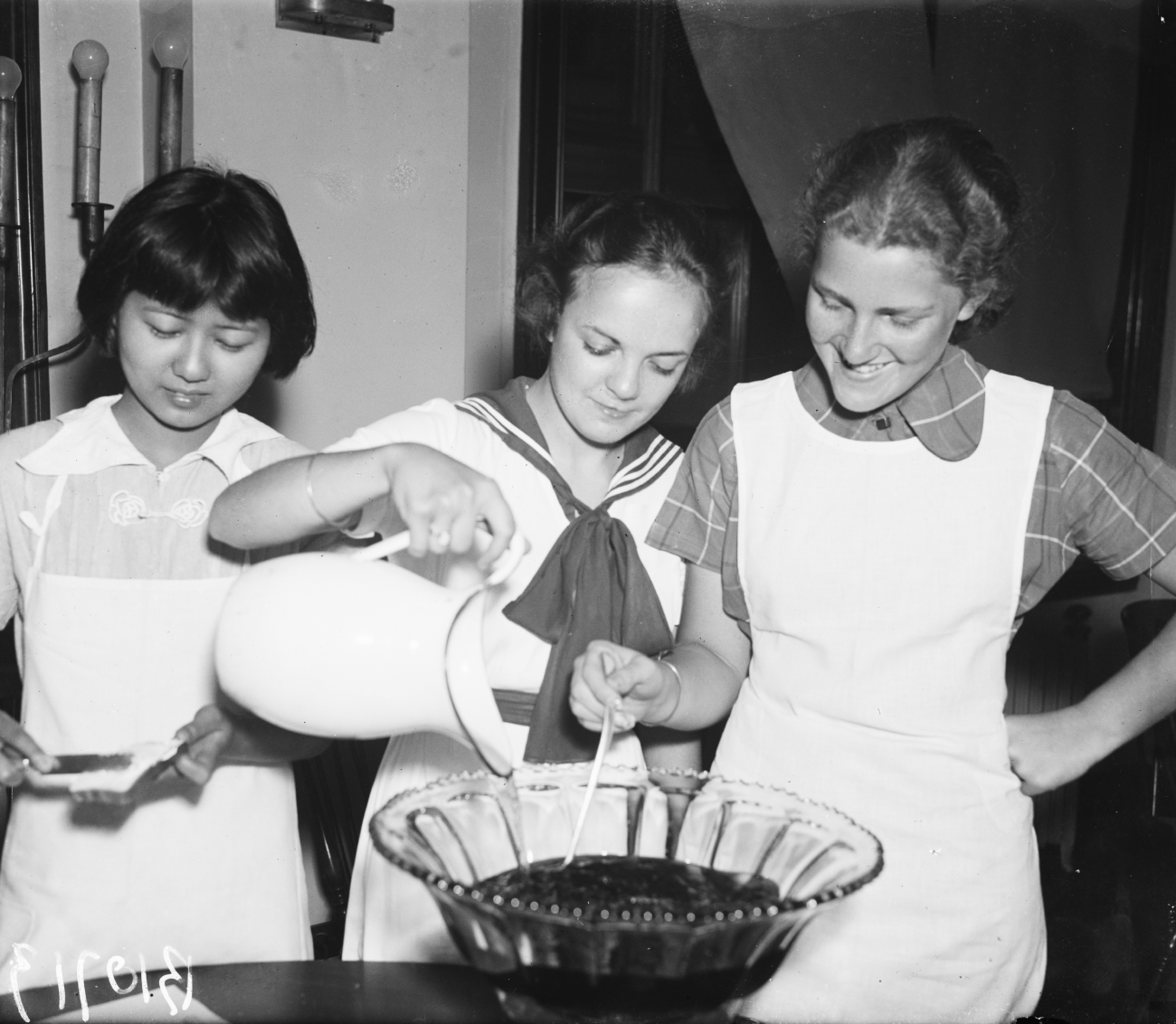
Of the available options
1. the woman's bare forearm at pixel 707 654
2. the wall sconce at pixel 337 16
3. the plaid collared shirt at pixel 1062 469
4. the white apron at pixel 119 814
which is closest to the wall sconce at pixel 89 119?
the wall sconce at pixel 337 16

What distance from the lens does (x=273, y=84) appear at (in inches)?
71.1

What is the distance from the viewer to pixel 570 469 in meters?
1.35

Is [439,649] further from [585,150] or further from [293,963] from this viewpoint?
[585,150]

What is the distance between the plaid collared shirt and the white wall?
37.8 inches

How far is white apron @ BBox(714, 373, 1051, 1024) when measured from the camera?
45.9 inches

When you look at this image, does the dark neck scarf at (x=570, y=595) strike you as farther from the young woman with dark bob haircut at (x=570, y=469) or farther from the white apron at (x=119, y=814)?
the white apron at (x=119, y=814)

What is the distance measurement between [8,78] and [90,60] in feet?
0.34

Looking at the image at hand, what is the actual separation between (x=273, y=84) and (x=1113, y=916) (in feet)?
7.95

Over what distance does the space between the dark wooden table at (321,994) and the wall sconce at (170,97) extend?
115 centimetres

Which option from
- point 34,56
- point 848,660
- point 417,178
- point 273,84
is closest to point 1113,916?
point 848,660

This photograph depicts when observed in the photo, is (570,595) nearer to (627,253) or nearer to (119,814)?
(627,253)

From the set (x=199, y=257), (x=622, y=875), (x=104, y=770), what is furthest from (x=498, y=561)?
(x=199, y=257)

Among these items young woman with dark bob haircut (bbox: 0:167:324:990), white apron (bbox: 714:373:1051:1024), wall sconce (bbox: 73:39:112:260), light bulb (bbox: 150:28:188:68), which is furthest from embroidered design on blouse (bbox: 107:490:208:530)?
Answer: light bulb (bbox: 150:28:188:68)

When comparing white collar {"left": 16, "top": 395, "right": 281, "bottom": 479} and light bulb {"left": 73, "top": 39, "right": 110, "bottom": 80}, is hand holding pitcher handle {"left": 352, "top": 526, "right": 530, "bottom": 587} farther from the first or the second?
light bulb {"left": 73, "top": 39, "right": 110, "bottom": 80}
